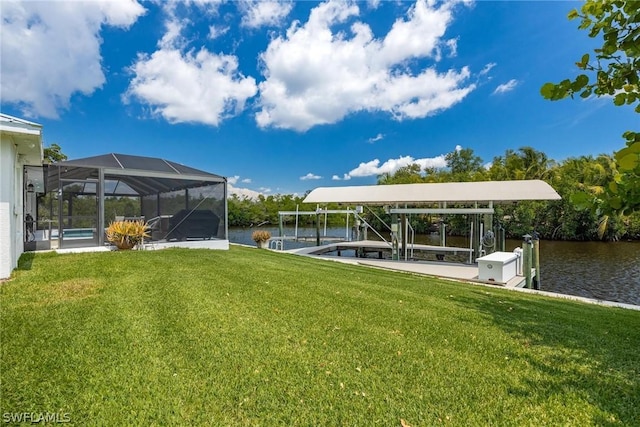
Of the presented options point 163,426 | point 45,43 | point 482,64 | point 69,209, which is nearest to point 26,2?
point 45,43

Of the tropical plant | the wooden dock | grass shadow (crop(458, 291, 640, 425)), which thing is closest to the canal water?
the wooden dock

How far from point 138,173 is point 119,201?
6.62ft

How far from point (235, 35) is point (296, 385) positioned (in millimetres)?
17966

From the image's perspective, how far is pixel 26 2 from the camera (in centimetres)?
839

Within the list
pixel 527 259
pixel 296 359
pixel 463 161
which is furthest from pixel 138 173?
pixel 463 161

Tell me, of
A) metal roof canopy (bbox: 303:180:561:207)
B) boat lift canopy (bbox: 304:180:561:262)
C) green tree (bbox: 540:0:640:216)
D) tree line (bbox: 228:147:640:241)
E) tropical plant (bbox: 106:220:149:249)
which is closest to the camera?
green tree (bbox: 540:0:640:216)

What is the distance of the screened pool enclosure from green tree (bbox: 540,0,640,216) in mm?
10828

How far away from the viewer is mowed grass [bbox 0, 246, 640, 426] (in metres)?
2.40

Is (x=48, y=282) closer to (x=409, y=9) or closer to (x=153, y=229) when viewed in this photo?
(x=153, y=229)

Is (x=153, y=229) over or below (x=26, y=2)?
below

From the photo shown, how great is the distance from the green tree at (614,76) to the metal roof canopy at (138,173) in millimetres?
10802

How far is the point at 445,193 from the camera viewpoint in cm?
1359

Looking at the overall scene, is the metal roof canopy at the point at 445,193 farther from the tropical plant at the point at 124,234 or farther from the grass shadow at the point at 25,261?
the grass shadow at the point at 25,261

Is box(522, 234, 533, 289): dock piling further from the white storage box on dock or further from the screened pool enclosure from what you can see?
the screened pool enclosure
